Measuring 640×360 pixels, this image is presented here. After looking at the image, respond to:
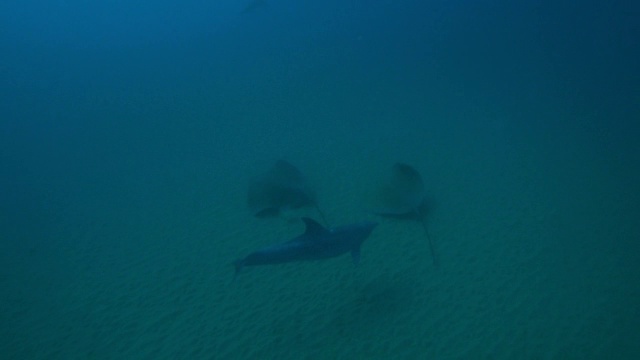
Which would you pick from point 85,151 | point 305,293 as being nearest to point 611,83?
point 305,293

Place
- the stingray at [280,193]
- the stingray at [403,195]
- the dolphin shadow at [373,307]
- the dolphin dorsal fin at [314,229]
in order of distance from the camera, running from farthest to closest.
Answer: the stingray at [280,193] → the stingray at [403,195] → the dolphin shadow at [373,307] → the dolphin dorsal fin at [314,229]

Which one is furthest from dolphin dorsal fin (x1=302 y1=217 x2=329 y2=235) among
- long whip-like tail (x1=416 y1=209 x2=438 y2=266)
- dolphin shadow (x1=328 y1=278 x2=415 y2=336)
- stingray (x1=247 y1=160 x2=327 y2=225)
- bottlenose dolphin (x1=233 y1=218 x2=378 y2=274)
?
stingray (x1=247 y1=160 x2=327 y2=225)

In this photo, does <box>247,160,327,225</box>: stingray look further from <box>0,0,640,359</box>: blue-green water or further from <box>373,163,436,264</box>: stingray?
<box>373,163,436,264</box>: stingray

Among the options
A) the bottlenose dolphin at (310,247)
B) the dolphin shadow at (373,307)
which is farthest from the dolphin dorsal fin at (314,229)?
the dolphin shadow at (373,307)

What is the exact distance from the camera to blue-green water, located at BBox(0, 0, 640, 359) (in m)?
5.04

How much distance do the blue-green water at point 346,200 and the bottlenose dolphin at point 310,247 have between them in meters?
1.08

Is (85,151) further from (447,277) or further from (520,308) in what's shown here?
(520,308)

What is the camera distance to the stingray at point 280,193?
6.86 meters

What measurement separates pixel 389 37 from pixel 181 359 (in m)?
14.5

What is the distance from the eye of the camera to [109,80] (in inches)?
613

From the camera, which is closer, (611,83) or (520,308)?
(520,308)

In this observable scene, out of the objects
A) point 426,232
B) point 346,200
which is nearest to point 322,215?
point 346,200

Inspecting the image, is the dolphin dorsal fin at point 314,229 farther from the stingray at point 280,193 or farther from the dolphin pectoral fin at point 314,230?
the stingray at point 280,193

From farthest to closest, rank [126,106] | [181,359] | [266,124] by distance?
[126,106], [266,124], [181,359]
